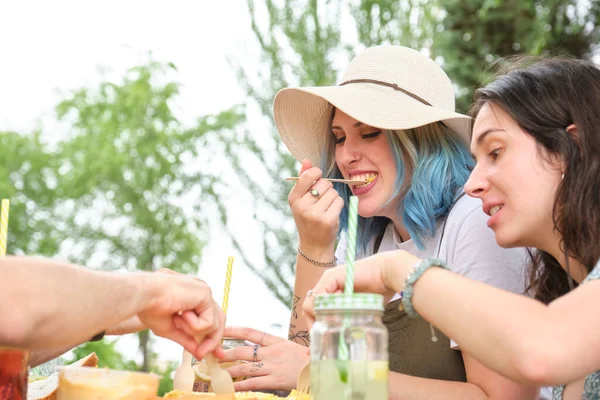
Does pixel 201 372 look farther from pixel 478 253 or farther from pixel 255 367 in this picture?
pixel 478 253

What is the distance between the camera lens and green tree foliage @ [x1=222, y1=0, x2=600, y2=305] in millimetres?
8258

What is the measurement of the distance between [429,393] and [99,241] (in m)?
9.74

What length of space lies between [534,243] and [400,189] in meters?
0.94

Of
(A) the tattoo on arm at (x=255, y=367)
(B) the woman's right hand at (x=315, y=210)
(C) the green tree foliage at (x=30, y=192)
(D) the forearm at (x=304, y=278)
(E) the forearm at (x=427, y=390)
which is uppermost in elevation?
(C) the green tree foliage at (x=30, y=192)

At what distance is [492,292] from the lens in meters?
1.30

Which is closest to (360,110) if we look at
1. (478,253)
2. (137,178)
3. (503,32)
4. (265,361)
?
(478,253)

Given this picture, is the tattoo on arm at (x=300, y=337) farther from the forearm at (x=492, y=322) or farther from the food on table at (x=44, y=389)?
the forearm at (x=492, y=322)

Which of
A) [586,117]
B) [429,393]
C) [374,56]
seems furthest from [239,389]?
[374,56]

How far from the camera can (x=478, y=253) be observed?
2414 mm

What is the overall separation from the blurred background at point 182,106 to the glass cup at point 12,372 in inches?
225

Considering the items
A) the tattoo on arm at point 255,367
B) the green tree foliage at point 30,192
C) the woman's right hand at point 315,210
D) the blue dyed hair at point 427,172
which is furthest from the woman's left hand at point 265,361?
the green tree foliage at point 30,192

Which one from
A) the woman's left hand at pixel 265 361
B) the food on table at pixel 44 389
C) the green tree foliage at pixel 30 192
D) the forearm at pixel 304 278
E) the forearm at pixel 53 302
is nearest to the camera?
the forearm at pixel 53 302

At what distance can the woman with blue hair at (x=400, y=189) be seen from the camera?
2.48m

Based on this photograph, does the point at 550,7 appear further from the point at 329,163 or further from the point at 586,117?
the point at 586,117
